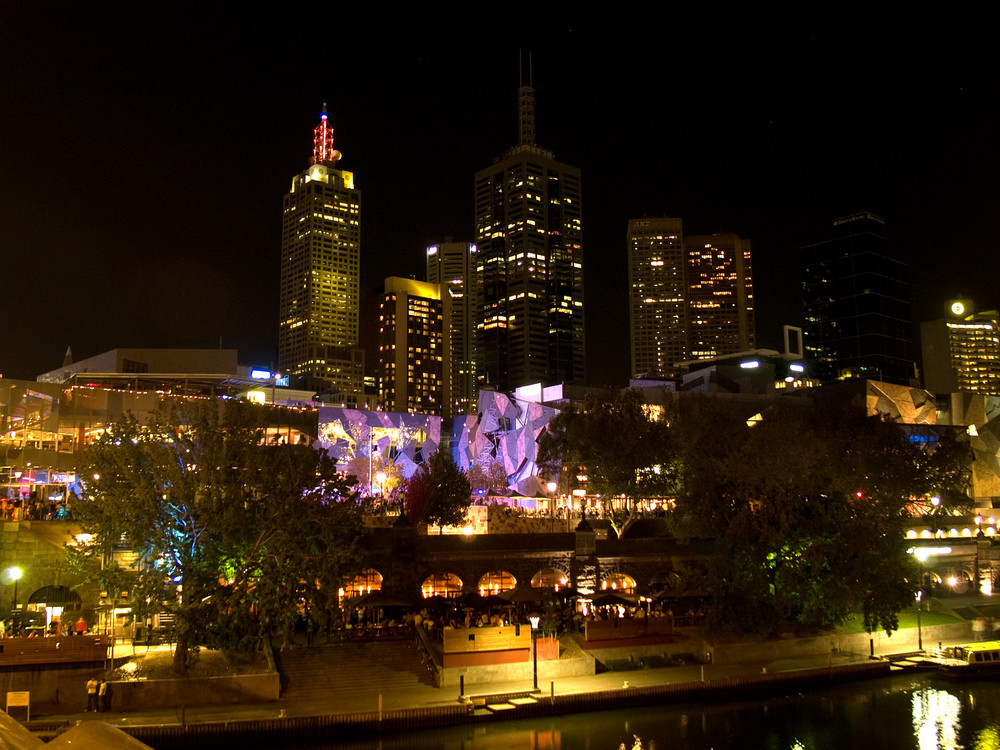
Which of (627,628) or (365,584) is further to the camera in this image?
(365,584)

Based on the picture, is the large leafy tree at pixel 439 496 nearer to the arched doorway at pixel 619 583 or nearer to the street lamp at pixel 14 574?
the arched doorway at pixel 619 583

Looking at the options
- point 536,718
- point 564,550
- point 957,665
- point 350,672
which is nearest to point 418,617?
point 350,672

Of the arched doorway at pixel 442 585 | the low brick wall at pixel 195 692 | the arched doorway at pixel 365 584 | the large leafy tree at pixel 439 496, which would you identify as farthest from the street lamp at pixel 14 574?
the large leafy tree at pixel 439 496

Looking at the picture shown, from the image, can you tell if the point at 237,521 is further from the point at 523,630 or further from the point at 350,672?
the point at 523,630

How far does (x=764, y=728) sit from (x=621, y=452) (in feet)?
96.4

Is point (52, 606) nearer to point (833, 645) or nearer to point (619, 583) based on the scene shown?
point (619, 583)

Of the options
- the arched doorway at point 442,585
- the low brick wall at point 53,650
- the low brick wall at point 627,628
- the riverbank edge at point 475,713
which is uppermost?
the arched doorway at point 442,585

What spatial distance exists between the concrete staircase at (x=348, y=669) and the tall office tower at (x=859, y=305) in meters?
172

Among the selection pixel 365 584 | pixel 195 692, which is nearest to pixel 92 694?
pixel 195 692

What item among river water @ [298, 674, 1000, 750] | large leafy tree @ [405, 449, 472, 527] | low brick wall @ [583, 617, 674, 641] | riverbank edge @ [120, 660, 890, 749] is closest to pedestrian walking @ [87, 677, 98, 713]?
riverbank edge @ [120, 660, 890, 749]

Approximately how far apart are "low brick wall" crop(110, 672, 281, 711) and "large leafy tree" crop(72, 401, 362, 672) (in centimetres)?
122

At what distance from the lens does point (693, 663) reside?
3625cm

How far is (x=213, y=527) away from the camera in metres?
30.3

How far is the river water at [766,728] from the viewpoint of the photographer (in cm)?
2720
